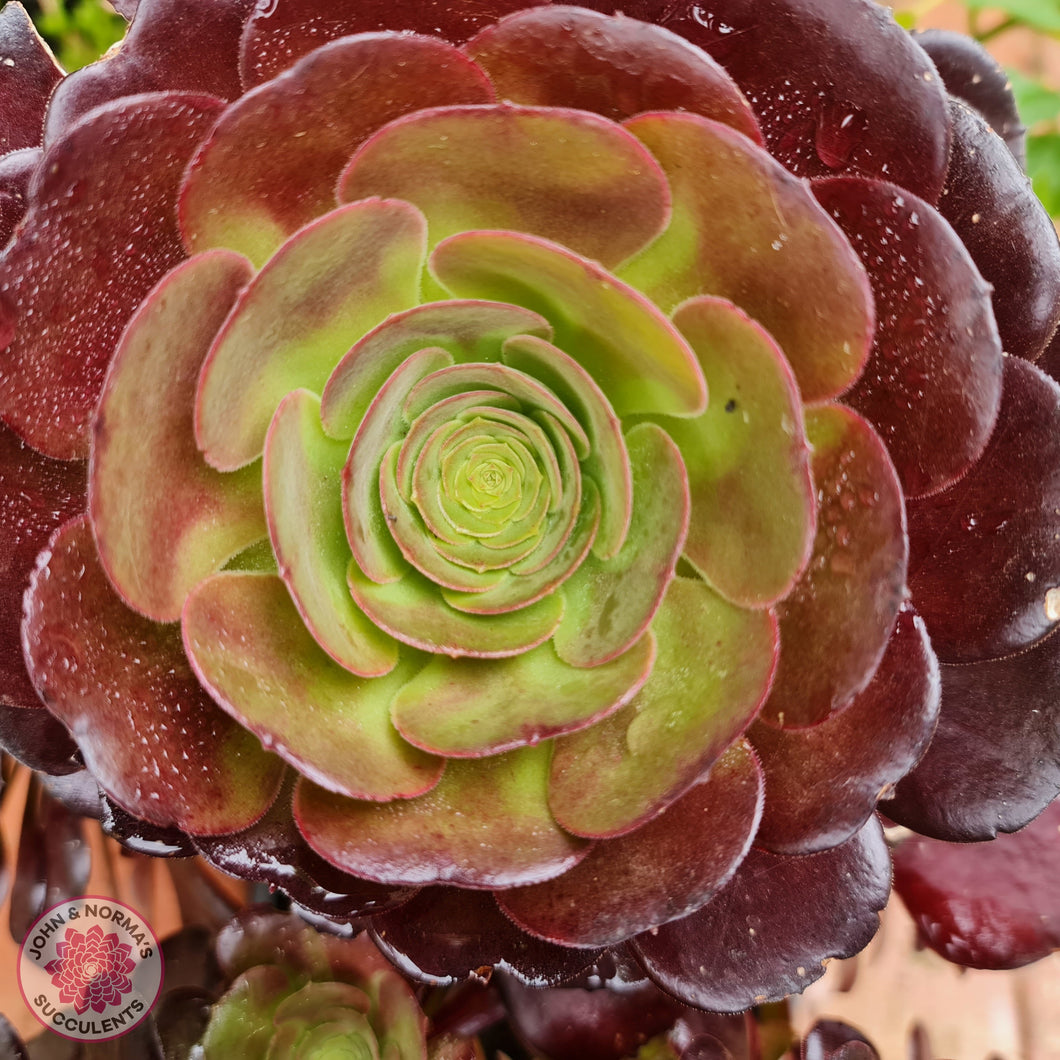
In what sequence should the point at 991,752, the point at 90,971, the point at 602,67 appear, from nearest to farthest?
the point at 602,67, the point at 991,752, the point at 90,971

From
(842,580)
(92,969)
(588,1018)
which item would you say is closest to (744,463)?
(842,580)

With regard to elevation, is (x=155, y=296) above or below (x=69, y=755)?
above

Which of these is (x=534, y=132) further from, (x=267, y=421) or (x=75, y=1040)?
(x=75, y=1040)

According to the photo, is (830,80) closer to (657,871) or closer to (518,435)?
(518,435)

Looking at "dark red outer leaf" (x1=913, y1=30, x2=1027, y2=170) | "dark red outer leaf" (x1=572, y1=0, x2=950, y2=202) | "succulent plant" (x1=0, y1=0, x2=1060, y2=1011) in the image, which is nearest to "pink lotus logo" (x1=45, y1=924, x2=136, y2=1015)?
"succulent plant" (x1=0, y1=0, x2=1060, y2=1011)

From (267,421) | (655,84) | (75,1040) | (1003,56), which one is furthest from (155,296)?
(1003,56)

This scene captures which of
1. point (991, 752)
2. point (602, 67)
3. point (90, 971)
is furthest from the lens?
point (90, 971)
